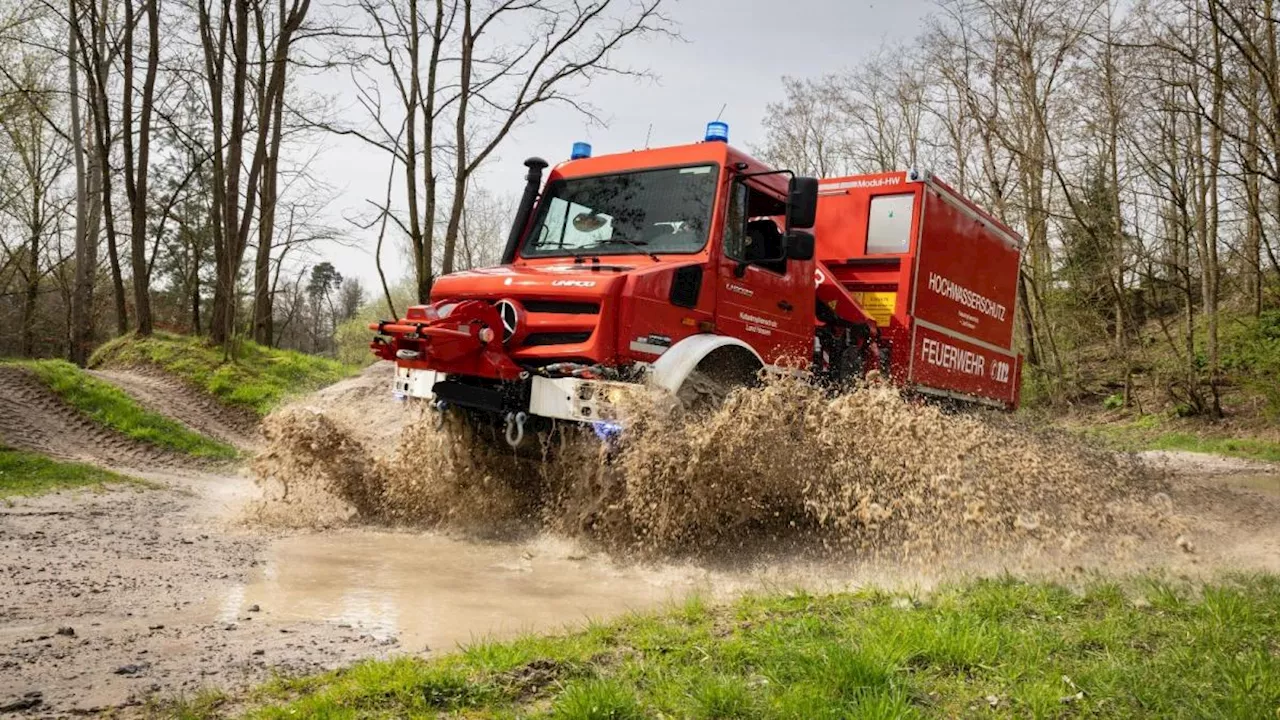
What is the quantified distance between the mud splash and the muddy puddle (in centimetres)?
43

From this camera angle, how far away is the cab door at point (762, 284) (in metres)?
6.93

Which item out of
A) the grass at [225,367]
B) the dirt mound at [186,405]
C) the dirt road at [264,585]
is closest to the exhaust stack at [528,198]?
the dirt road at [264,585]

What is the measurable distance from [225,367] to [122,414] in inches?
150

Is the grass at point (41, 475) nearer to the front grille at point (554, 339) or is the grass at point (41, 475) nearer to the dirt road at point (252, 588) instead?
the dirt road at point (252, 588)

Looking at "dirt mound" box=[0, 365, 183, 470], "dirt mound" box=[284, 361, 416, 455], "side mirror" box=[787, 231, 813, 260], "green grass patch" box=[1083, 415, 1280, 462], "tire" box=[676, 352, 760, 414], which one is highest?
"side mirror" box=[787, 231, 813, 260]

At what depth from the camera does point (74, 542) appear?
600 centimetres

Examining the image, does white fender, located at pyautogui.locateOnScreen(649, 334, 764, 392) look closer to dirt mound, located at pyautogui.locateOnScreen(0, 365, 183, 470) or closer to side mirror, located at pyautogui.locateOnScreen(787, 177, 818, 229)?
side mirror, located at pyautogui.locateOnScreen(787, 177, 818, 229)

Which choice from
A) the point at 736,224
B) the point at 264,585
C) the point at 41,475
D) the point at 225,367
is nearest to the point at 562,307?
the point at 736,224

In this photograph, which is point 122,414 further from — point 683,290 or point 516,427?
point 683,290

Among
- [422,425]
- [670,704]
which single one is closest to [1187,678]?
[670,704]

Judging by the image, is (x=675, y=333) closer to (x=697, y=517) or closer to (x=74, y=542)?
(x=697, y=517)

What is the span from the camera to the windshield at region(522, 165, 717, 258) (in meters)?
6.90

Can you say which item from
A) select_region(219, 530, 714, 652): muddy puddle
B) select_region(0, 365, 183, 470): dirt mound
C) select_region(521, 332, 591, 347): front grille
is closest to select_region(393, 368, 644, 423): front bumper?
select_region(521, 332, 591, 347): front grille

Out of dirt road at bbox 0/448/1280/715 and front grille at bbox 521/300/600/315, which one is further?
front grille at bbox 521/300/600/315
